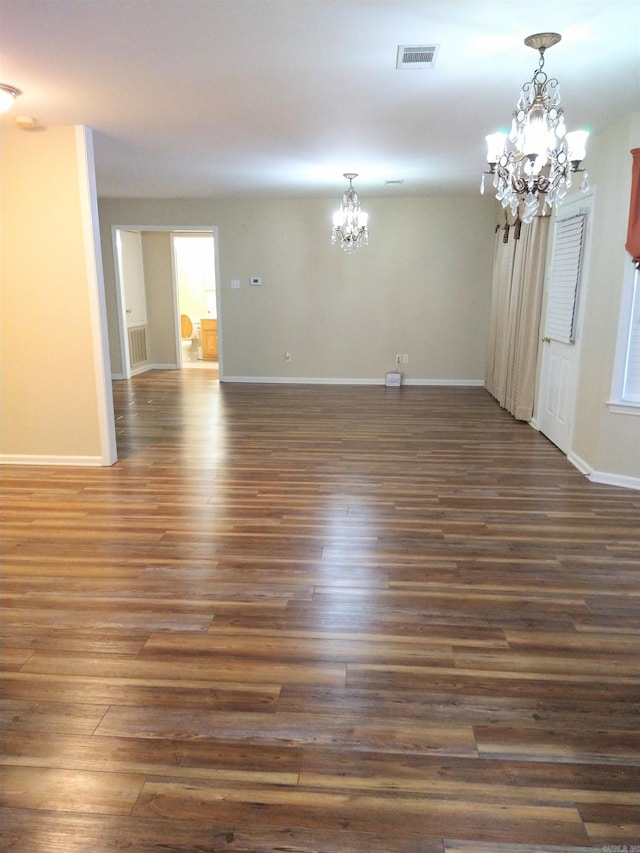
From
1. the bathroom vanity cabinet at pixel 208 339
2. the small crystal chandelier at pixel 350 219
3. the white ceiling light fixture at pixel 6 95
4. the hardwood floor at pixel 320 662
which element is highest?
the white ceiling light fixture at pixel 6 95

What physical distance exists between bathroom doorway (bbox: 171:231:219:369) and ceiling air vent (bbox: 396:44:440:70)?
28.3ft

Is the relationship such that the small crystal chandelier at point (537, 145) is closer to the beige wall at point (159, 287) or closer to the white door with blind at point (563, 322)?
the white door with blind at point (563, 322)

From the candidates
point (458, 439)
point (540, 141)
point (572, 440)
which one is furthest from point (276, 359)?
point (540, 141)

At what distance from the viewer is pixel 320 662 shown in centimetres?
230

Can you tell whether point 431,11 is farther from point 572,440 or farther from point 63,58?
point 572,440

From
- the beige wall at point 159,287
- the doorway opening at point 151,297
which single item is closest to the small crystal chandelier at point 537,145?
the doorway opening at point 151,297

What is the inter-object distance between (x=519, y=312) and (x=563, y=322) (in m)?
1.15

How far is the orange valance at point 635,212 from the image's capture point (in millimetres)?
3740

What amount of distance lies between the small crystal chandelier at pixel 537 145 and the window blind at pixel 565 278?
171 cm

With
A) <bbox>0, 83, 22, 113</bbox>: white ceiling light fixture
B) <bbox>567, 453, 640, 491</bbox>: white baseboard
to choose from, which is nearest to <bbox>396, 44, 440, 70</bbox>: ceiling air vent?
<bbox>0, 83, 22, 113</bbox>: white ceiling light fixture

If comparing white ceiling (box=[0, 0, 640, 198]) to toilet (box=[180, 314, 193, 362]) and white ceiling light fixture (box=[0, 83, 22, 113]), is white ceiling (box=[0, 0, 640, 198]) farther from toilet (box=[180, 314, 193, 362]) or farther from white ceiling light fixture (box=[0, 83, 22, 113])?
toilet (box=[180, 314, 193, 362])

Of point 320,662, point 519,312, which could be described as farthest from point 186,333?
point 320,662

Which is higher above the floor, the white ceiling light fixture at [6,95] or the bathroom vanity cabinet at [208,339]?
the white ceiling light fixture at [6,95]

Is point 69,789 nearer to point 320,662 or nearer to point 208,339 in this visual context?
point 320,662
